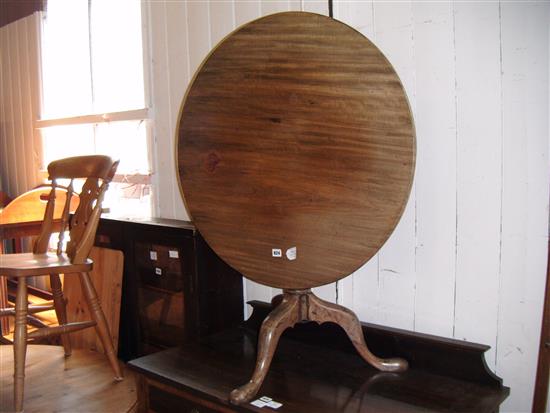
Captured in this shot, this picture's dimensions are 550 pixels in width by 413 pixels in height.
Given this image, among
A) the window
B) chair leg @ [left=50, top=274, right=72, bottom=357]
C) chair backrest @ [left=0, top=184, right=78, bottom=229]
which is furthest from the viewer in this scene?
chair backrest @ [left=0, top=184, right=78, bottom=229]

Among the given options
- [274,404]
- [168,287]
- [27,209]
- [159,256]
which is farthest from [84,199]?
[274,404]

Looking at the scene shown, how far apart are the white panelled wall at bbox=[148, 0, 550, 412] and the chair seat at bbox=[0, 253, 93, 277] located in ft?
3.62

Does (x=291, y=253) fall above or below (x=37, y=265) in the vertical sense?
above

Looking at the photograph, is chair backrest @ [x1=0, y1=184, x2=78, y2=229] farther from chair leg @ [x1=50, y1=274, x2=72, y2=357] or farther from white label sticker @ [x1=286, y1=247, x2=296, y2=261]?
white label sticker @ [x1=286, y1=247, x2=296, y2=261]

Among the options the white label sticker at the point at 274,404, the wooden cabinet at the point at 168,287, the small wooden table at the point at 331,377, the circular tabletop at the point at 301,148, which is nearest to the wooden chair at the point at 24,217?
the wooden cabinet at the point at 168,287

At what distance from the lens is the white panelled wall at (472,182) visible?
1405 mm

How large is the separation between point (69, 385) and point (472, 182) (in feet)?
6.02

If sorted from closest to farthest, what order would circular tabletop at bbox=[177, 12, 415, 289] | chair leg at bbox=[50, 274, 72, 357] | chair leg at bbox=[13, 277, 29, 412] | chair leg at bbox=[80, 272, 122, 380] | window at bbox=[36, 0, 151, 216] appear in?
circular tabletop at bbox=[177, 12, 415, 289], chair leg at bbox=[13, 277, 29, 412], chair leg at bbox=[80, 272, 122, 380], chair leg at bbox=[50, 274, 72, 357], window at bbox=[36, 0, 151, 216]

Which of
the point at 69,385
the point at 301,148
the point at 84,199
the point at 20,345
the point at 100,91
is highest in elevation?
the point at 100,91

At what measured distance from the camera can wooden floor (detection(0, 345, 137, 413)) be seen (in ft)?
6.45

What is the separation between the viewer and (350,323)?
147 centimetres

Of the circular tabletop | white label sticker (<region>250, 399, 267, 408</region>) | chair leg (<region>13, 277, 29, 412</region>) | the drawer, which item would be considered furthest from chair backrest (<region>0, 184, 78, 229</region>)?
white label sticker (<region>250, 399, 267, 408</region>)

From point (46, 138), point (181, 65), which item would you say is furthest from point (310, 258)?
point (46, 138)

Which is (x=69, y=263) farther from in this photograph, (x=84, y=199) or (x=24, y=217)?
(x=24, y=217)
